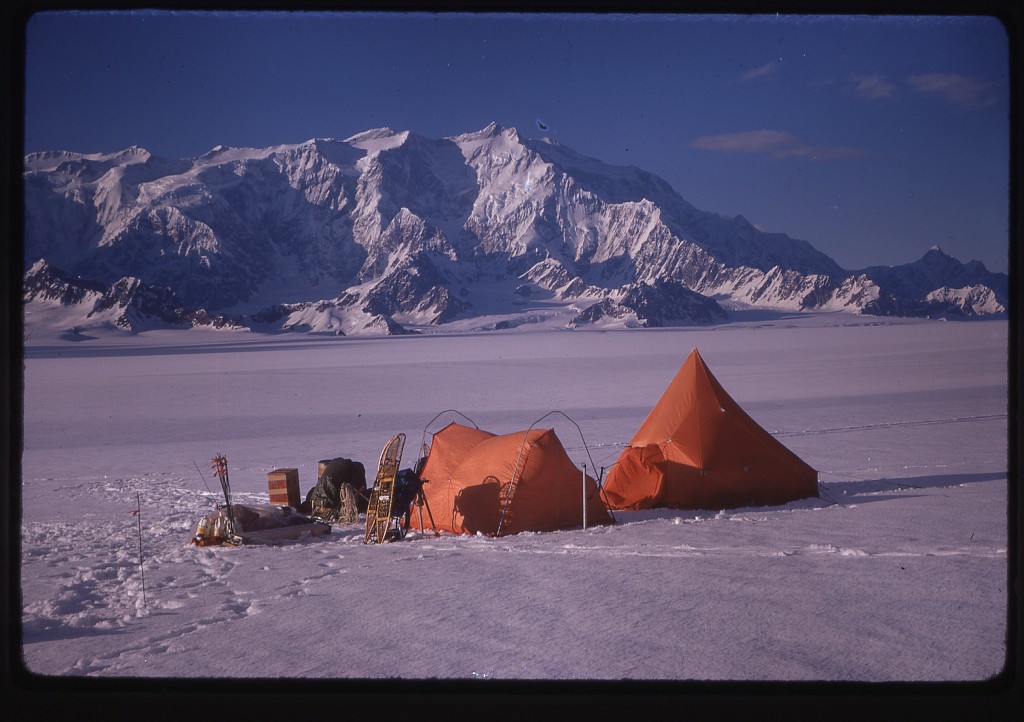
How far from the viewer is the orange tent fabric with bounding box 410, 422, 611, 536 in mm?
6184

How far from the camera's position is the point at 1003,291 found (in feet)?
6.72

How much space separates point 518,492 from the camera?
6199 millimetres

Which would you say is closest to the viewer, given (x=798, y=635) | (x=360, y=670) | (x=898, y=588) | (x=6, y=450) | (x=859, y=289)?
(x=6, y=450)

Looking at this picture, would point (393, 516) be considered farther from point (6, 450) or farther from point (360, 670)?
point (6, 450)

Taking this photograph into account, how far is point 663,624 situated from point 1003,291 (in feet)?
7.11

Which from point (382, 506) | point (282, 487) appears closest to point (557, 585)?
point (382, 506)

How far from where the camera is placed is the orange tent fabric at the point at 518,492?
618 centimetres

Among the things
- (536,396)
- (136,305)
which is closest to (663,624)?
(536,396)

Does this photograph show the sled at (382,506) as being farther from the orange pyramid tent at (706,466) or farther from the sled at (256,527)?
the orange pyramid tent at (706,466)

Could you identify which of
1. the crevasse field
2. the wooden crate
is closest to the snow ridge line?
Answer: the crevasse field

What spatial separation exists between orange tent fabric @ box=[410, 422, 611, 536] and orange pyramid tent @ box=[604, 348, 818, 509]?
2.35 feet

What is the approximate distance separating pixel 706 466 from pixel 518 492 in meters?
1.76

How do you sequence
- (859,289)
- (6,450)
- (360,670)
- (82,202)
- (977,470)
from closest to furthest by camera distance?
(6,450) < (360,670) < (977,470) < (859,289) < (82,202)

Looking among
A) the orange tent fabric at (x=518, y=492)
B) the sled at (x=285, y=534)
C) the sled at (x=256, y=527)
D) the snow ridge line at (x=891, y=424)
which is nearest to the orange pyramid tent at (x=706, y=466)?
the orange tent fabric at (x=518, y=492)
